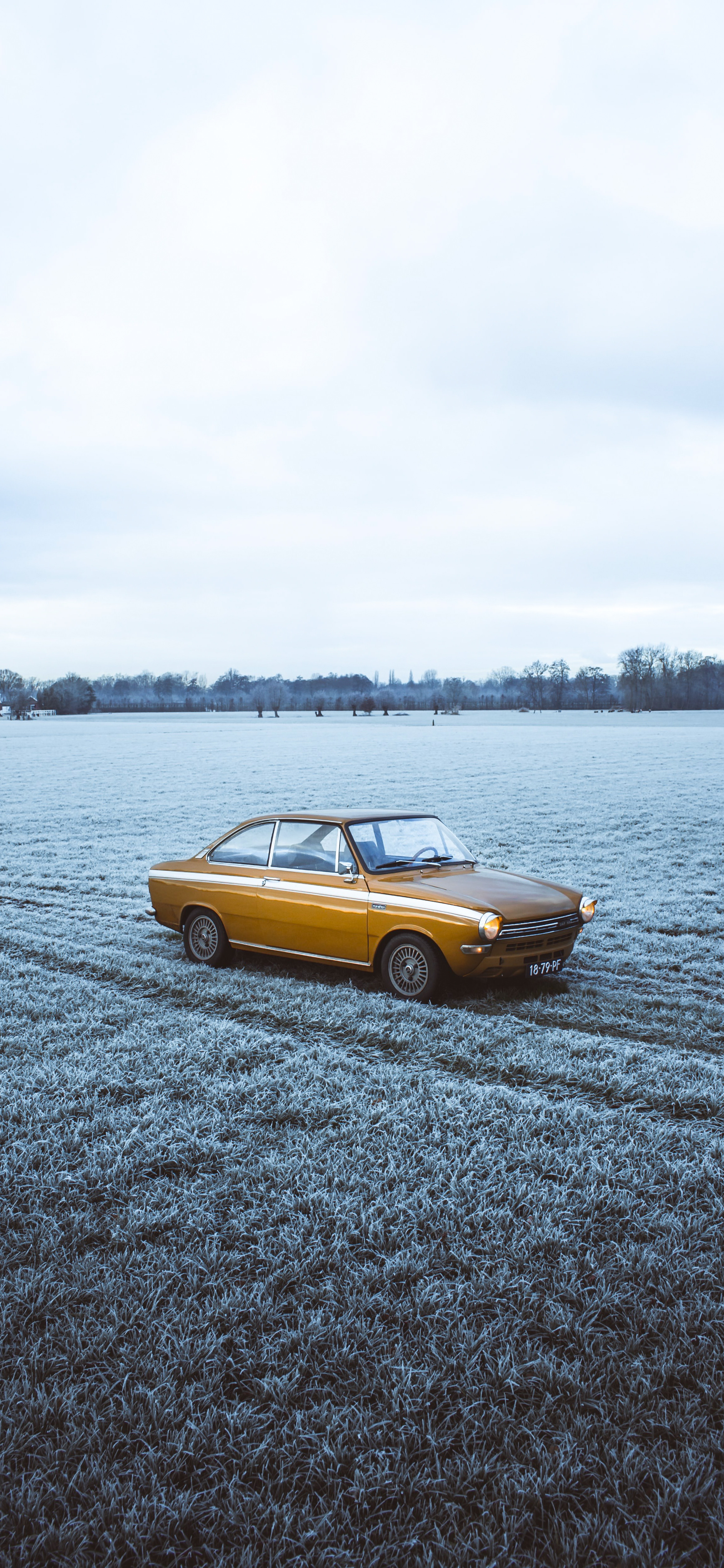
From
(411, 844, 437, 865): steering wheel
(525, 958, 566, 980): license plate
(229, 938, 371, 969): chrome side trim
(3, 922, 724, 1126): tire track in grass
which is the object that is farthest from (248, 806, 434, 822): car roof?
(525, 958, 566, 980): license plate

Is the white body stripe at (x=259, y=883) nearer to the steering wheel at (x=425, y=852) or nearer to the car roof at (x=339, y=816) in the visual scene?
the car roof at (x=339, y=816)

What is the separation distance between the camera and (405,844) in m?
7.66

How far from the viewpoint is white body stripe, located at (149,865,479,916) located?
6.47 meters

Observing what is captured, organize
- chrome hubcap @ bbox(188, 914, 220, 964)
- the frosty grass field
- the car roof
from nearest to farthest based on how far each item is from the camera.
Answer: the frosty grass field
the car roof
chrome hubcap @ bbox(188, 914, 220, 964)

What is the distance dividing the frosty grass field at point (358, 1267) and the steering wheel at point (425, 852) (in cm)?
Answer: 112

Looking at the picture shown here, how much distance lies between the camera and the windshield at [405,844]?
24.3 feet

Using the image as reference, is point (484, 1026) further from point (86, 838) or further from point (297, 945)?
point (86, 838)

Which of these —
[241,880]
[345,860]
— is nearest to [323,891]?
[345,860]

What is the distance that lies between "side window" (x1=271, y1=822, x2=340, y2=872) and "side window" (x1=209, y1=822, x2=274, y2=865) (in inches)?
5.3

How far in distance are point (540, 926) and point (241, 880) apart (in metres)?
2.64

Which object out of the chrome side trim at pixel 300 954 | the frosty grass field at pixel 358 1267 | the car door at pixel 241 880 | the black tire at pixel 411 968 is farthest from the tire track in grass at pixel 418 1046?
the car door at pixel 241 880

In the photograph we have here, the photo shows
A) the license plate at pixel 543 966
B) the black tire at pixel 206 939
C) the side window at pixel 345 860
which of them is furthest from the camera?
the black tire at pixel 206 939

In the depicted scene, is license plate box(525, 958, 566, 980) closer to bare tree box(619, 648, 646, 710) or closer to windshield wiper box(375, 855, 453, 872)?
windshield wiper box(375, 855, 453, 872)

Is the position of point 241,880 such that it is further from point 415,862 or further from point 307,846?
point 415,862
